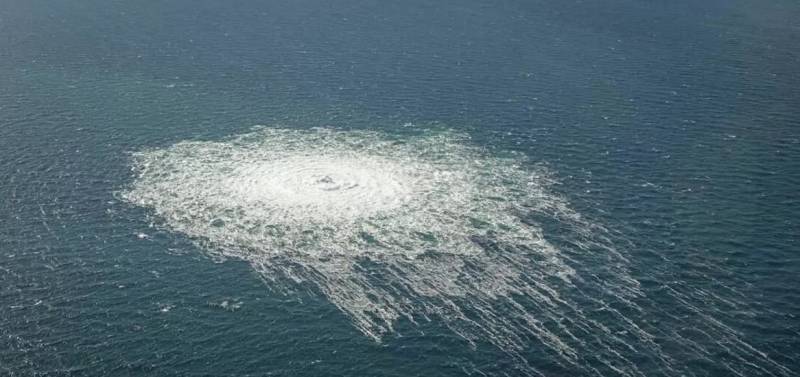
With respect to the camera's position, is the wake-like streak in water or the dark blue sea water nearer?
the dark blue sea water

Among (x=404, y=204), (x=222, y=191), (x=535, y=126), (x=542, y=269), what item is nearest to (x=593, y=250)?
(x=542, y=269)

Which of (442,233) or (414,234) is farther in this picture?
(442,233)

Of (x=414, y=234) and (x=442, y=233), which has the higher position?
(x=442, y=233)

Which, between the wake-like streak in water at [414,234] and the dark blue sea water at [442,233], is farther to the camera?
the wake-like streak in water at [414,234]
